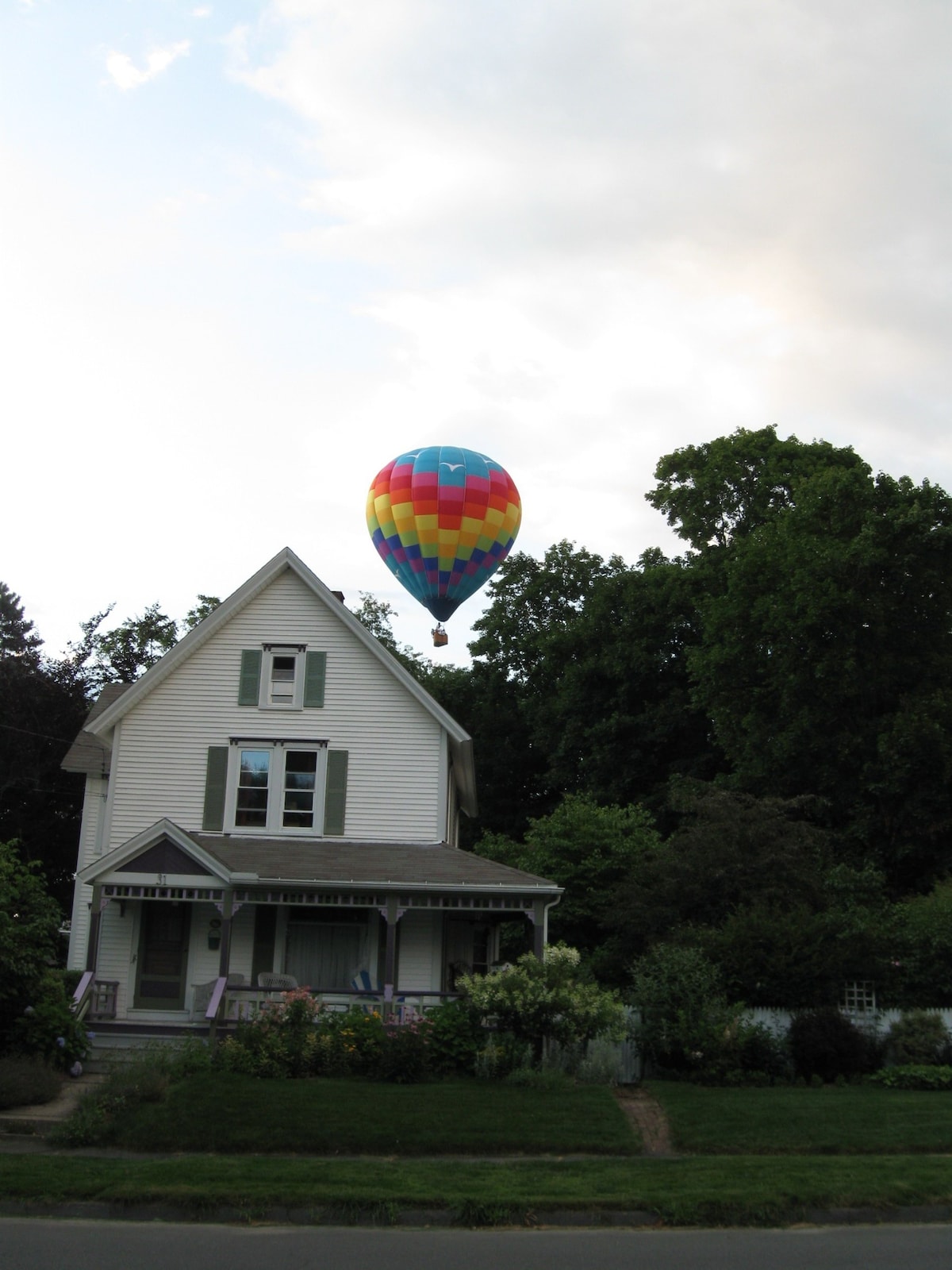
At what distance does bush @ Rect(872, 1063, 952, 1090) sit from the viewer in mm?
19078

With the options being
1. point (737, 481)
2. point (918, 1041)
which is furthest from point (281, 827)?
point (737, 481)

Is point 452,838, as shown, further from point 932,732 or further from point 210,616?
point 932,732

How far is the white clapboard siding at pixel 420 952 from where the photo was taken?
78.2 feet

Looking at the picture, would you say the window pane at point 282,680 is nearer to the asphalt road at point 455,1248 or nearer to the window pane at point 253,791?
the window pane at point 253,791

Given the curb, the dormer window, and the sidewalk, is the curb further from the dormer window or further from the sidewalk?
the dormer window

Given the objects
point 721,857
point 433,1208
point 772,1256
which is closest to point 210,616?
point 721,857

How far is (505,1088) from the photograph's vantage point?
58.0 ft

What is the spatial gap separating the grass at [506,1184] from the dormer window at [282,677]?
1315 centimetres

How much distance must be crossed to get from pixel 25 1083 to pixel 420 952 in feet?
29.9

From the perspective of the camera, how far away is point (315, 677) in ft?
86.2

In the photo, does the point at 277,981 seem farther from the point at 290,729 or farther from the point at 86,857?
the point at 86,857

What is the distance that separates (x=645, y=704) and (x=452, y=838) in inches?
657

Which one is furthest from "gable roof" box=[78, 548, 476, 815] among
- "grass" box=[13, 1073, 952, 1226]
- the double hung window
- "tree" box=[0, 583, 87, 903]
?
"tree" box=[0, 583, 87, 903]

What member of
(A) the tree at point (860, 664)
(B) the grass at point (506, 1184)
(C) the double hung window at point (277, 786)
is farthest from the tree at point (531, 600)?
(B) the grass at point (506, 1184)
